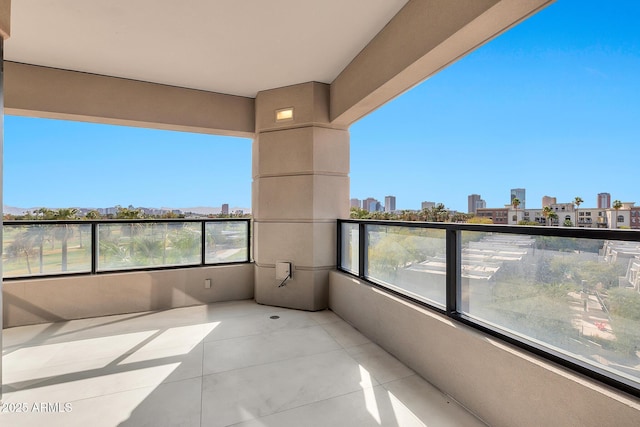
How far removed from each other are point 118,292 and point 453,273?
4.31 m

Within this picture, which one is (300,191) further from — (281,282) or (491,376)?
(491,376)

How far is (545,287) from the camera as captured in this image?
157 centimetres

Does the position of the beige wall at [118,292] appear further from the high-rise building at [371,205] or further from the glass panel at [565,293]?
the glass panel at [565,293]

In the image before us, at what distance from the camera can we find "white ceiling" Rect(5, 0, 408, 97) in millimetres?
2523

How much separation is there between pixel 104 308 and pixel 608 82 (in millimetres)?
8742

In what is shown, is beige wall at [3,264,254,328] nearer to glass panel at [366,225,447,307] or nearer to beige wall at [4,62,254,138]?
beige wall at [4,62,254,138]

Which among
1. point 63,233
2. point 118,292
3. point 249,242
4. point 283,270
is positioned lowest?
point 118,292

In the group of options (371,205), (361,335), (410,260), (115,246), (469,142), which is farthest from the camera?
(469,142)

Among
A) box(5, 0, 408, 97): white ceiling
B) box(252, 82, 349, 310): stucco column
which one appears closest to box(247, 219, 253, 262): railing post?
box(252, 82, 349, 310): stucco column

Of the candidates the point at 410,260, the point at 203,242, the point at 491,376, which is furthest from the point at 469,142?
the point at 491,376

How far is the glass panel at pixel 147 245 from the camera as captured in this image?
3992mm

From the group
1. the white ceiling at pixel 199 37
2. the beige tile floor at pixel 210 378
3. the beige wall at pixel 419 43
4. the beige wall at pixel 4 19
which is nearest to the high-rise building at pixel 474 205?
the beige wall at pixel 419 43

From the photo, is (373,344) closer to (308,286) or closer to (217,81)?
(308,286)

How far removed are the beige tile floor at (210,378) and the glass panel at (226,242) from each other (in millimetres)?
1288
